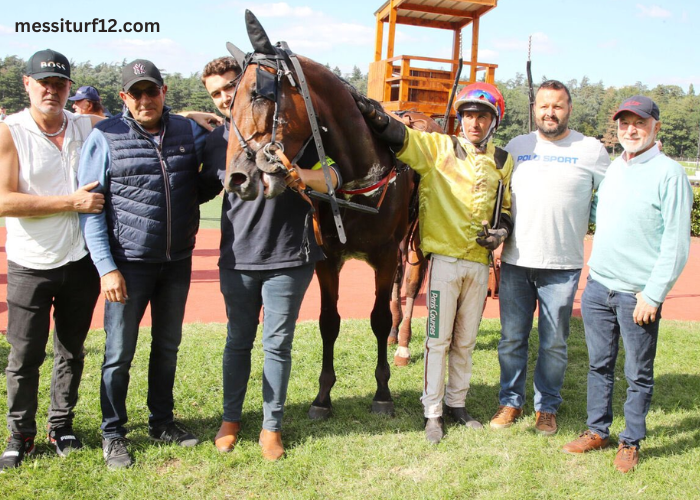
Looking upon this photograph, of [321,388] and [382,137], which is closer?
[382,137]

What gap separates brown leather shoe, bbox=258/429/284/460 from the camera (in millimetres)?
3109

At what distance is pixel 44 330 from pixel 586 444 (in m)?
3.20

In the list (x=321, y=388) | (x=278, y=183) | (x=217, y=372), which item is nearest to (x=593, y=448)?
(x=321, y=388)

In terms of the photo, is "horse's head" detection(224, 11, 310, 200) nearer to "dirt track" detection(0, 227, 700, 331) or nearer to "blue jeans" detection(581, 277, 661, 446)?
"blue jeans" detection(581, 277, 661, 446)

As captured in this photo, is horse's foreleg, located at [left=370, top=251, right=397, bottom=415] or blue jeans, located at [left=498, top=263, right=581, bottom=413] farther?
horse's foreleg, located at [left=370, top=251, right=397, bottom=415]

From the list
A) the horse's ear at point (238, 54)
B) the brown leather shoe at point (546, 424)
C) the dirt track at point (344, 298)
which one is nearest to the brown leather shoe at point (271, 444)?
the brown leather shoe at point (546, 424)

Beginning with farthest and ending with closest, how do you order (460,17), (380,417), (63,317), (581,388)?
(460,17) < (581,388) < (380,417) < (63,317)

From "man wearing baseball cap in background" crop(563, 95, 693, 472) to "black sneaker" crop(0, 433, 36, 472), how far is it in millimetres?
3125

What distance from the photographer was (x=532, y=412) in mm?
3924

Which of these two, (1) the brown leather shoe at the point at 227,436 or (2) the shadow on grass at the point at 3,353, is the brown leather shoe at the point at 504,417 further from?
(2) the shadow on grass at the point at 3,353

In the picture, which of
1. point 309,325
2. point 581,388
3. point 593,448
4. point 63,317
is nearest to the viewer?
point 63,317

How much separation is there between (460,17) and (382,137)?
7849 millimetres

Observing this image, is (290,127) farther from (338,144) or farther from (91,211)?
(91,211)

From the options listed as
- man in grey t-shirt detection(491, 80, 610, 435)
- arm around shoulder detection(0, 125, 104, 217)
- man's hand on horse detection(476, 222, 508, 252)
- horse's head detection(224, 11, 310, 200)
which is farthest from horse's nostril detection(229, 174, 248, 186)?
man in grey t-shirt detection(491, 80, 610, 435)
